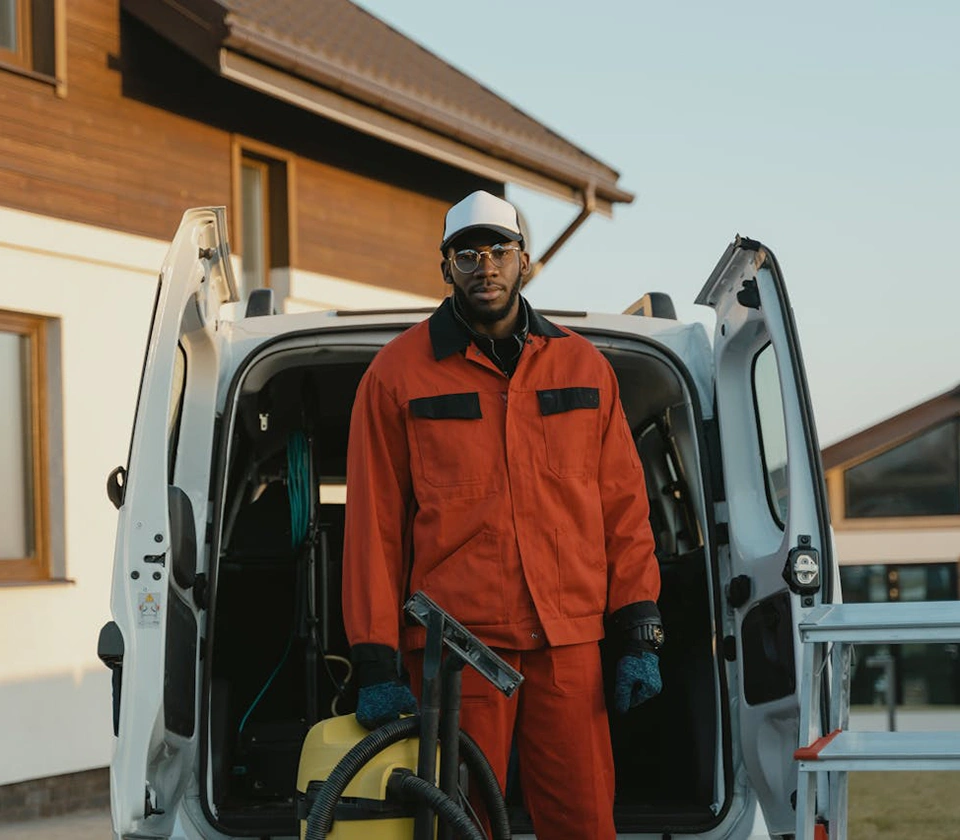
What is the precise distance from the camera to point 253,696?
5551 mm

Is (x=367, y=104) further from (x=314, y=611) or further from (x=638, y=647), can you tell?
(x=638, y=647)

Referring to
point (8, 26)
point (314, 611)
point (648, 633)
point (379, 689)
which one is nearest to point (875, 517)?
point (8, 26)

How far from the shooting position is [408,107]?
12828 millimetres

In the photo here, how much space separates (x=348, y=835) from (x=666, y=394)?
2.11 meters

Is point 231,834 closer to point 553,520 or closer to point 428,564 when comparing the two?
point 428,564

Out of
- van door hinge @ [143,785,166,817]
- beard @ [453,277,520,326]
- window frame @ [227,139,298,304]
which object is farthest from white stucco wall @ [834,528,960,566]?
van door hinge @ [143,785,166,817]

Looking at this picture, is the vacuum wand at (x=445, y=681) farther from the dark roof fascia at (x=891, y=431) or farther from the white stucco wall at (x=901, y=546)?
the white stucco wall at (x=901, y=546)

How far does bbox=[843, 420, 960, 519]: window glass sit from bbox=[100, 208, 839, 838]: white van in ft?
87.0

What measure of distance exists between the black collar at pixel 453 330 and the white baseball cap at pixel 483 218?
164mm

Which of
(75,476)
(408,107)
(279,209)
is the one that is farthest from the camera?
(279,209)

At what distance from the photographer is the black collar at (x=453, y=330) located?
4.16 meters

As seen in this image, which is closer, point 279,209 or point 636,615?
point 636,615

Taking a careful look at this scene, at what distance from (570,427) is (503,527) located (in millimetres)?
315

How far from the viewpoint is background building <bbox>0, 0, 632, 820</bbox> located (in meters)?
9.84
